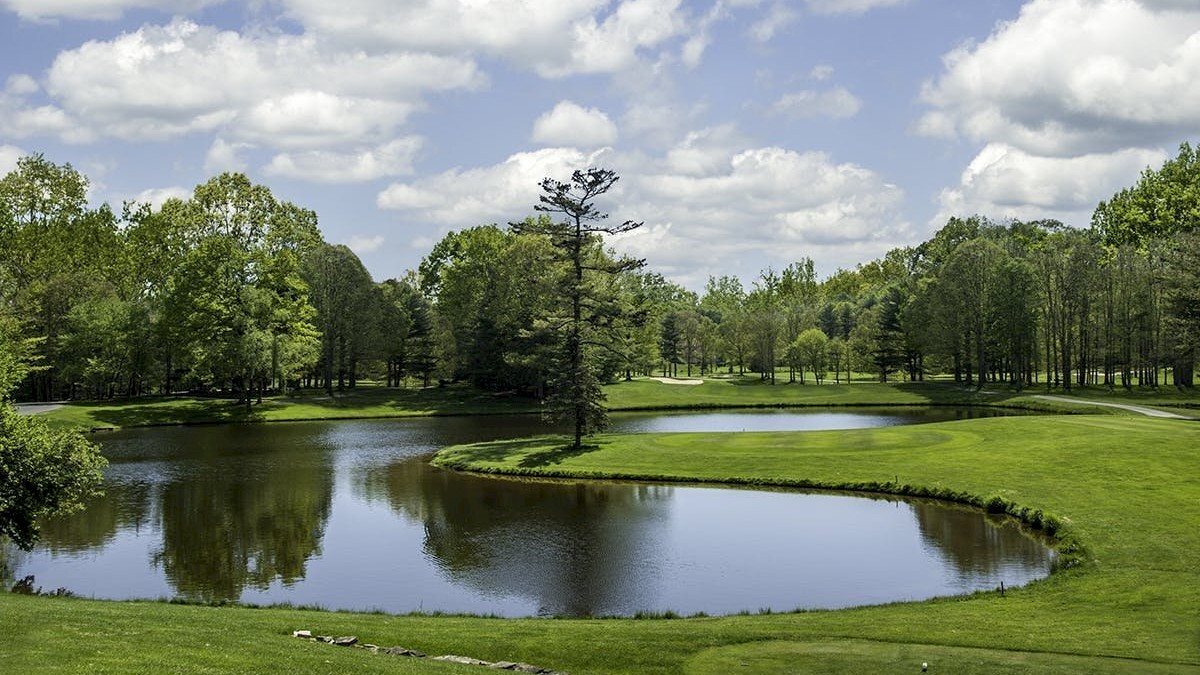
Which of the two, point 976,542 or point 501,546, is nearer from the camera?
point 976,542

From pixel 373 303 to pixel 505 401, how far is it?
21605mm

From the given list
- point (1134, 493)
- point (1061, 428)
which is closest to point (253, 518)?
point (1134, 493)

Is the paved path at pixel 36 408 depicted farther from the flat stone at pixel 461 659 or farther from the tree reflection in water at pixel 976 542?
the tree reflection in water at pixel 976 542

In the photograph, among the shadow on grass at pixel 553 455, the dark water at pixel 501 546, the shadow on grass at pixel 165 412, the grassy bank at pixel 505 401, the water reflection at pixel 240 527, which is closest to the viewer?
the dark water at pixel 501 546

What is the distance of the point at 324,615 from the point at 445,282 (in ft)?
277

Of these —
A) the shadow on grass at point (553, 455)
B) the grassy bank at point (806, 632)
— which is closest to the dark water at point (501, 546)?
the grassy bank at point (806, 632)

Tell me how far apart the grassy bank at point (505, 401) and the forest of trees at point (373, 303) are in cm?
322

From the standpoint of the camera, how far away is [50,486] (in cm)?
2956

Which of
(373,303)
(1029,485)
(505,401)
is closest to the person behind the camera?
(1029,485)

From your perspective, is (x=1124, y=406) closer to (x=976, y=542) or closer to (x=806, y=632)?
(x=976, y=542)

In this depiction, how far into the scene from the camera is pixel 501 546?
33.6 metres

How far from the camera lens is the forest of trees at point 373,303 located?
85000mm

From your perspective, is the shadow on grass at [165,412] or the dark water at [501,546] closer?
the dark water at [501,546]

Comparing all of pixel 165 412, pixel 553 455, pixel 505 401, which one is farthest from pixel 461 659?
pixel 505 401
